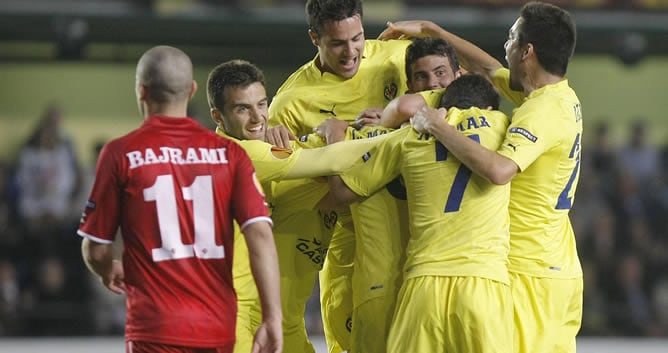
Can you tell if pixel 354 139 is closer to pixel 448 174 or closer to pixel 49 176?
pixel 448 174

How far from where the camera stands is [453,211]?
502 cm

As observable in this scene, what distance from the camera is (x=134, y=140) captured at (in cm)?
427

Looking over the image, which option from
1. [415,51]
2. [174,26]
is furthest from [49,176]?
[415,51]

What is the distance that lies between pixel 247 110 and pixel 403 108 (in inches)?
28.4

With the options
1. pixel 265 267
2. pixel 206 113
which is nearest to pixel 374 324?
pixel 265 267

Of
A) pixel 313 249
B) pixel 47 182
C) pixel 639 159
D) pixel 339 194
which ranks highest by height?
pixel 339 194

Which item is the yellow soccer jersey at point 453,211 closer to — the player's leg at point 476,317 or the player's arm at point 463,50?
the player's leg at point 476,317

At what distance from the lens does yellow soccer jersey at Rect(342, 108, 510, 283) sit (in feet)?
16.4

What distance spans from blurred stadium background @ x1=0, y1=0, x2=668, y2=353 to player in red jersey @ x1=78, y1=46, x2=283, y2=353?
22.8 feet

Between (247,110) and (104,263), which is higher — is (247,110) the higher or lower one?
the higher one

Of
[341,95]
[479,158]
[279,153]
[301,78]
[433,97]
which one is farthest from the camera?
[301,78]

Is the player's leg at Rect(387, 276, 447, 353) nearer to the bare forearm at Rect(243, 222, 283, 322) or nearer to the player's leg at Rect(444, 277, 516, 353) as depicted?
the player's leg at Rect(444, 277, 516, 353)

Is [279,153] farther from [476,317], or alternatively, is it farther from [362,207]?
[476,317]

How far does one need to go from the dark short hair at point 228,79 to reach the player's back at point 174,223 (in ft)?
3.67
